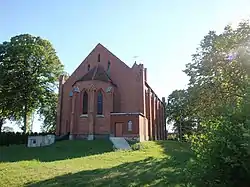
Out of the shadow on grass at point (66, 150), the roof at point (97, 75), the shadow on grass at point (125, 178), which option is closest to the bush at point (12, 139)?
the shadow on grass at point (66, 150)

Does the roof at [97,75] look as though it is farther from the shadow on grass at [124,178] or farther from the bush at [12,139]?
the shadow on grass at [124,178]

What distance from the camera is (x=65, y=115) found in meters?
38.2

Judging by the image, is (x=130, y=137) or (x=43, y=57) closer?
(x=130, y=137)

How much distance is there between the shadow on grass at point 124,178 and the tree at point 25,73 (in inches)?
1113

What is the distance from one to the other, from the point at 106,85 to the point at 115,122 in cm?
474

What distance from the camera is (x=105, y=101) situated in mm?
33656

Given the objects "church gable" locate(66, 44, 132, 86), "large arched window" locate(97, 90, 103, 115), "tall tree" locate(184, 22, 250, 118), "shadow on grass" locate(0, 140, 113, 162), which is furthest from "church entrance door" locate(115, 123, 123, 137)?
"tall tree" locate(184, 22, 250, 118)

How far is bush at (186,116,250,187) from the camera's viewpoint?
229 inches

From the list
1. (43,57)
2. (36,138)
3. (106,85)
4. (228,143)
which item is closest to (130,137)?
(106,85)

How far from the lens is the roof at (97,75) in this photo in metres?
34.3

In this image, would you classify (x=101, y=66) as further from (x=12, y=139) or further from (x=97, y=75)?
(x=12, y=139)

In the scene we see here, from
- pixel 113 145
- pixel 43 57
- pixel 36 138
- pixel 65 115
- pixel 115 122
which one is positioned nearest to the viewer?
pixel 113 145

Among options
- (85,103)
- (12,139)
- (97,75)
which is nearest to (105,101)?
(85,103)

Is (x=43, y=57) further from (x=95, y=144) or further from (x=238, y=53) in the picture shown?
(x=238, y=53)
